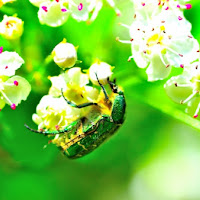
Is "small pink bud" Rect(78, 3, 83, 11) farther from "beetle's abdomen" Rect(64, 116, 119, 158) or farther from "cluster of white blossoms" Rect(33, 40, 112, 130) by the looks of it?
"beetle's abdomen" Rect(64, 116, 119, 158)

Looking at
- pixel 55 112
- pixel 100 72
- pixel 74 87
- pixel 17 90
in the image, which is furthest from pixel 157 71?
pixel 17 90

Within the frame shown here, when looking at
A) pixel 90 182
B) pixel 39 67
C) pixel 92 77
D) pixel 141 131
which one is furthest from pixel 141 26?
pixel 90 182

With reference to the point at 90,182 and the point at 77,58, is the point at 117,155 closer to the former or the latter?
the point at 90,182

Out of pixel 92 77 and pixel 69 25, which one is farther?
pixel 69 25

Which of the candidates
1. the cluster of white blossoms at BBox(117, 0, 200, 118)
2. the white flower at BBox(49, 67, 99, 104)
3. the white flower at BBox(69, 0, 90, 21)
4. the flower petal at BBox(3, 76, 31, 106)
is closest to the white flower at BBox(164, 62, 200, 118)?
the cluster of white blossoms at BBox(117, 0, 200, 118)

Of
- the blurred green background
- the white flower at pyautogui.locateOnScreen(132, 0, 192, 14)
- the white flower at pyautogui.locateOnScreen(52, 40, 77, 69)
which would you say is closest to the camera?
the white flower at pyautogui.locateOnScreen(52, 40, 77, 69)

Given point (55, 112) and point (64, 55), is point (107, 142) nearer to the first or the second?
point (55, 112)

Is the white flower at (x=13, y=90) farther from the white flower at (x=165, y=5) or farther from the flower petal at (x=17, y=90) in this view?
the white flower at (x=165, y=5)
